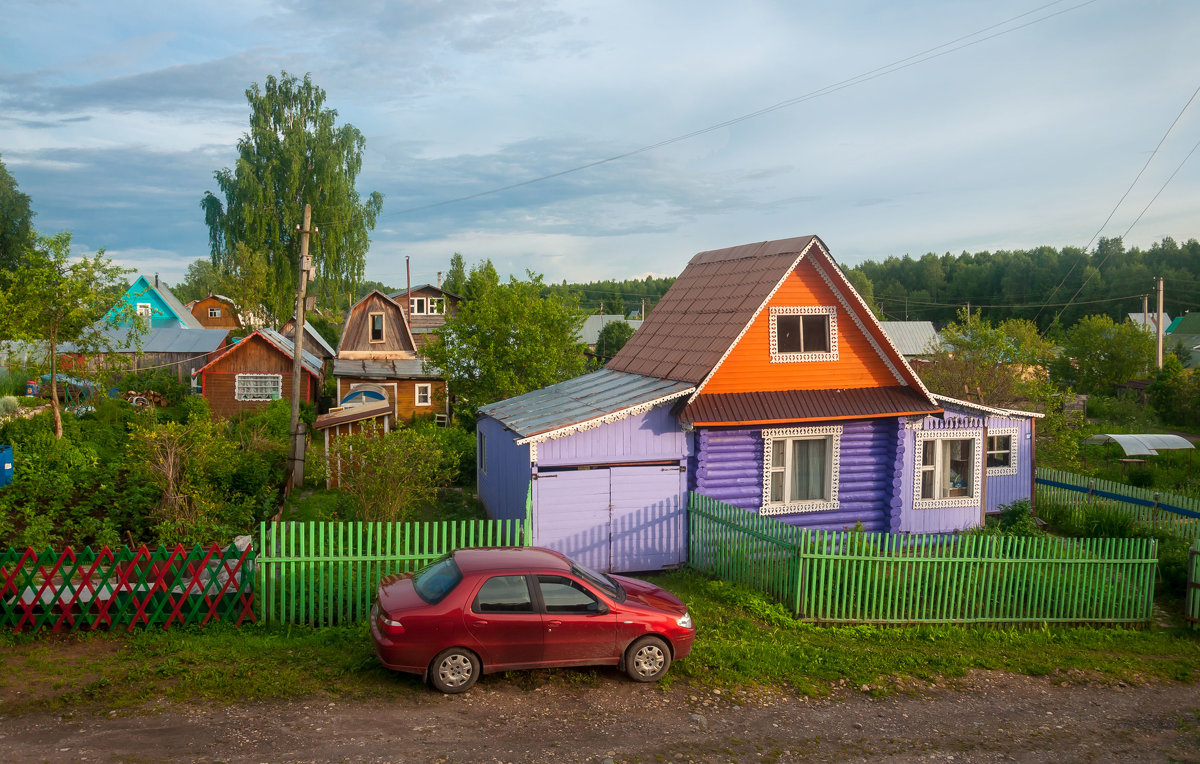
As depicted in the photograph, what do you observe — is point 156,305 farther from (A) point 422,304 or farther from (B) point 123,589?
(B) point 123,589

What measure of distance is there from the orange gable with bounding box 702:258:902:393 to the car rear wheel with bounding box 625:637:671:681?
7.39m

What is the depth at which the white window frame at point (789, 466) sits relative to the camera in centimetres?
1666

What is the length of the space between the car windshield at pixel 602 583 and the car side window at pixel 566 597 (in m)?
0.19

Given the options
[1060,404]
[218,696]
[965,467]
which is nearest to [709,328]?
[965,467]

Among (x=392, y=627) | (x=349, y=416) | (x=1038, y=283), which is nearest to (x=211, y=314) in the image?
(x=349, y=416)

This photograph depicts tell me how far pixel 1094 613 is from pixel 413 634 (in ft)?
38.1

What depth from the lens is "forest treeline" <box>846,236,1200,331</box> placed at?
8669 cm

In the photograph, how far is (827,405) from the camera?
16.9m

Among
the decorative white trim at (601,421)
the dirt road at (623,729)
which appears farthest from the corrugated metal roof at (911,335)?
the dirt road at (623,729)

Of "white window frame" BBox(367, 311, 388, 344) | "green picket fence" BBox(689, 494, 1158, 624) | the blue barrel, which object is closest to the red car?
"green picket fence" BBox(689, 494, 1158, 624)

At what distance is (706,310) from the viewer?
18453 mm

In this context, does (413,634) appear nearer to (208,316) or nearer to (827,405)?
(827,405)

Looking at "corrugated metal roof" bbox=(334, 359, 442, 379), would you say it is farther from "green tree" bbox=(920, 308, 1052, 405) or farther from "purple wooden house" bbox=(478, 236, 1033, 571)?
"green tree" bbox=(920, 308, 1052, 405)

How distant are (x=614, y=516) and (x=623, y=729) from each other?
7.09 meters
